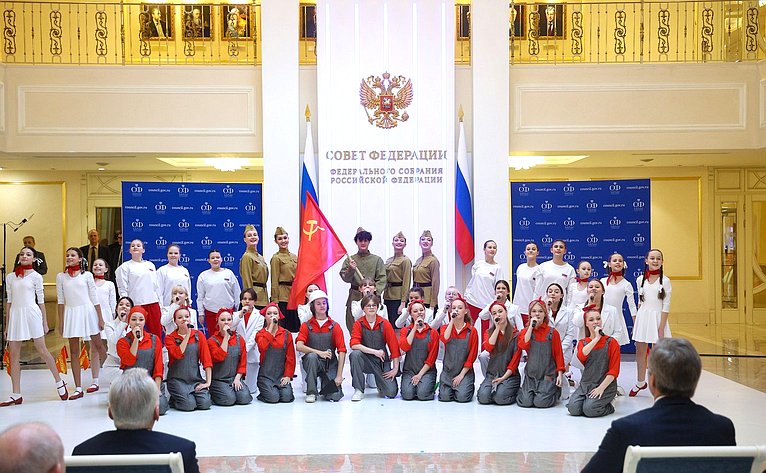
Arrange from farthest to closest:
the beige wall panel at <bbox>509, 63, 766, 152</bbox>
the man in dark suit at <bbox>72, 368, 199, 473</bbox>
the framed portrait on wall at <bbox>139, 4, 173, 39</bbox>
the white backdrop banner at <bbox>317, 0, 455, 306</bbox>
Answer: the framed portrait on wall at <bbox>139, 4, 173, 39</bbox>, the beige wall panel at <bbox>509, 63, 766, 152</bbox>, the white backdrop banner at <bbox>317, 0, 455, 306</bbox>, the man in dark suit at <bbox>72, 368, 199, 473</bbox>

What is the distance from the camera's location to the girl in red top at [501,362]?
8.00 metres

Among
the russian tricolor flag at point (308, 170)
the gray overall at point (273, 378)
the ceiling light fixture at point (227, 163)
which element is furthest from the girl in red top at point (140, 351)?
the ceiling light fixture at point (227, 163)

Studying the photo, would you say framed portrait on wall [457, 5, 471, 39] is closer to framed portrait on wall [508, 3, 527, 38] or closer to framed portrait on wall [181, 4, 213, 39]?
framed portrait on wall [508, 3, 527, 38]

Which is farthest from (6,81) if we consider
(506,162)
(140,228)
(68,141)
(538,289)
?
(538,289)

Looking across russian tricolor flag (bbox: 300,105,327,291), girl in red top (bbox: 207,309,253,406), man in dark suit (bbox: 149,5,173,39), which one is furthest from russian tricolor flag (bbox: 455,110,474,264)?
man in dark suit (bbox: 149,5,173,39)

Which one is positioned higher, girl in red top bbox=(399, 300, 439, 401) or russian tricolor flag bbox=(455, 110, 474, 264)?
russian tricolor flag bbox=(455, 110, 474, 264)

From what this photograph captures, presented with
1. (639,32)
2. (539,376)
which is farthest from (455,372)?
(639,32)

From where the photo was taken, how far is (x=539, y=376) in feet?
26.0

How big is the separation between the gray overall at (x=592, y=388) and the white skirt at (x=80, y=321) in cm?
491

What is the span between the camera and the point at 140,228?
11.1m

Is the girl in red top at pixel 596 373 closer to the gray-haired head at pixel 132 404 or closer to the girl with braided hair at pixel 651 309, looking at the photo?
the girl with braided hair at pixel 651 309

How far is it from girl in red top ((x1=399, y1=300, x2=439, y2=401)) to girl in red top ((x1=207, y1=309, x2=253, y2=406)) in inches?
62.8

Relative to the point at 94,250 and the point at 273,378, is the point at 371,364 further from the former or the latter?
the point at 94,250

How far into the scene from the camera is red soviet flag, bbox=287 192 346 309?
908 cm
